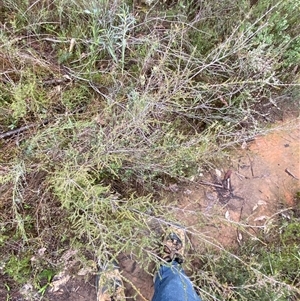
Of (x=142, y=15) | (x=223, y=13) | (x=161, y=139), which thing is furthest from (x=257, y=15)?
(x=161, y=139)

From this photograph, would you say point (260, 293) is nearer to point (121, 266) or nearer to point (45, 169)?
point (121, 266)

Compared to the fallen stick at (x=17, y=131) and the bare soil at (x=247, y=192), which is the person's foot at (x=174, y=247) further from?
the fallen stick at (x=17, y=131)

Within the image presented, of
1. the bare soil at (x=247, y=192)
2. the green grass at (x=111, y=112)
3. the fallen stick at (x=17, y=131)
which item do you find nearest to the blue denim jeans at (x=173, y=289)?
the green grass at (x=111, y=112)

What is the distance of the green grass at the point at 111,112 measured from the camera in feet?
6.25

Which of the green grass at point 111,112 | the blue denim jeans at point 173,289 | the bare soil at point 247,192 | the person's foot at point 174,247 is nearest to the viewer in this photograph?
the green grass at point 111,112

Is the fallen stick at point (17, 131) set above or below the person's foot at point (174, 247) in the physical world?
above

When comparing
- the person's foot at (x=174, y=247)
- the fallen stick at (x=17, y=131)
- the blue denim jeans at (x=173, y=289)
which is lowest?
the person's foot at (x=174, y=247)

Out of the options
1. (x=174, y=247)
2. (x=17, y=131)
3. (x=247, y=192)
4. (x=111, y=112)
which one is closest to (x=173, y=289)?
(x=174, y=247)

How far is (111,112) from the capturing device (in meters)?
2.11

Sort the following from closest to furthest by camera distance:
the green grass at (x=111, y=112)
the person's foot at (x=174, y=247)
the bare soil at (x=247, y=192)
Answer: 1. the green grass at (x=111, y=112)
2. the person's foot at (x=174, y=247)
3. the bare soil at (x=247, y=192)

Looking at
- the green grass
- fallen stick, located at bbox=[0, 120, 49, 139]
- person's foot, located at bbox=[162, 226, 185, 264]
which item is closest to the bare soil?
person's foot, located at bbox=[162, 226, 185, 264]

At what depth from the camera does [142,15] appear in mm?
2406

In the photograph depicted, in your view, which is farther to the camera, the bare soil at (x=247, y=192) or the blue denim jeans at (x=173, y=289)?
the bare soil at (x=247, y=192)

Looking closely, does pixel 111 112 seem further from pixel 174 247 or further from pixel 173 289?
pixel 173 289
